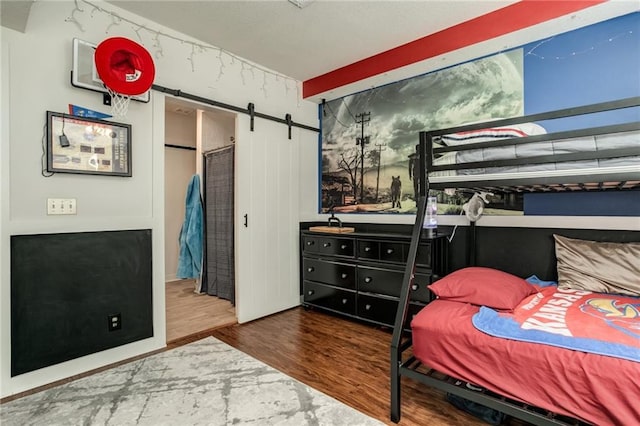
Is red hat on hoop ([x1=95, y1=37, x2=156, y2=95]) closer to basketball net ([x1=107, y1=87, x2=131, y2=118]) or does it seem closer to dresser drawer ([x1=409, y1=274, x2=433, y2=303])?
basketball net ([x1=107, y1=87, x2=131, y2=118])

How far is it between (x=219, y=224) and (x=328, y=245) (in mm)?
1610

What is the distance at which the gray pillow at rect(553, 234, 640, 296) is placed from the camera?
2.10 metres

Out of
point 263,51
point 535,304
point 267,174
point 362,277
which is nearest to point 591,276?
point 535,304

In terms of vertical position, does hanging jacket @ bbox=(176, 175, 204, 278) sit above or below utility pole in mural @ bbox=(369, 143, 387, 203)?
below

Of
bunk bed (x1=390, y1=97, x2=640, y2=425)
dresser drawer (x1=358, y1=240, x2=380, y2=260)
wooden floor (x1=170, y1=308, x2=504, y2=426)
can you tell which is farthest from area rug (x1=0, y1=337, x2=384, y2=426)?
dresser drawer (x1=358, y1=240, x2=380, y2=260)

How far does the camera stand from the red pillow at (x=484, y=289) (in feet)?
6.25

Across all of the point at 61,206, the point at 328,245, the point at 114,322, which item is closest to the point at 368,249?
the point at 328,245

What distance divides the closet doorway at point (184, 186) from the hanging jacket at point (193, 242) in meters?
0.13

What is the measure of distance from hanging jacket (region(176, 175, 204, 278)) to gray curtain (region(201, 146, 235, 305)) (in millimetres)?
87

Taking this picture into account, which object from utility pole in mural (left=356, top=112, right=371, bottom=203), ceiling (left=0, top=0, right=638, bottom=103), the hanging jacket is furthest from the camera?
the hanging jacket

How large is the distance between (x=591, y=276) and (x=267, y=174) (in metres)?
2.88

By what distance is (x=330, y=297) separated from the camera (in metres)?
3.52

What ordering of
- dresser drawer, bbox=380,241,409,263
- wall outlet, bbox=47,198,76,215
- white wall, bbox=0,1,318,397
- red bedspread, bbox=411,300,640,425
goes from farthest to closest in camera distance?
dresser drawer, bbox=380,241,409,263 < wall outlet, bbox=47,198,76,215 < white wall, bbox=0,1,318,397 < red bedspread, bbox=411,300,640,425

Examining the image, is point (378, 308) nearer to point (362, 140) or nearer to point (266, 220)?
point (266, 220)
